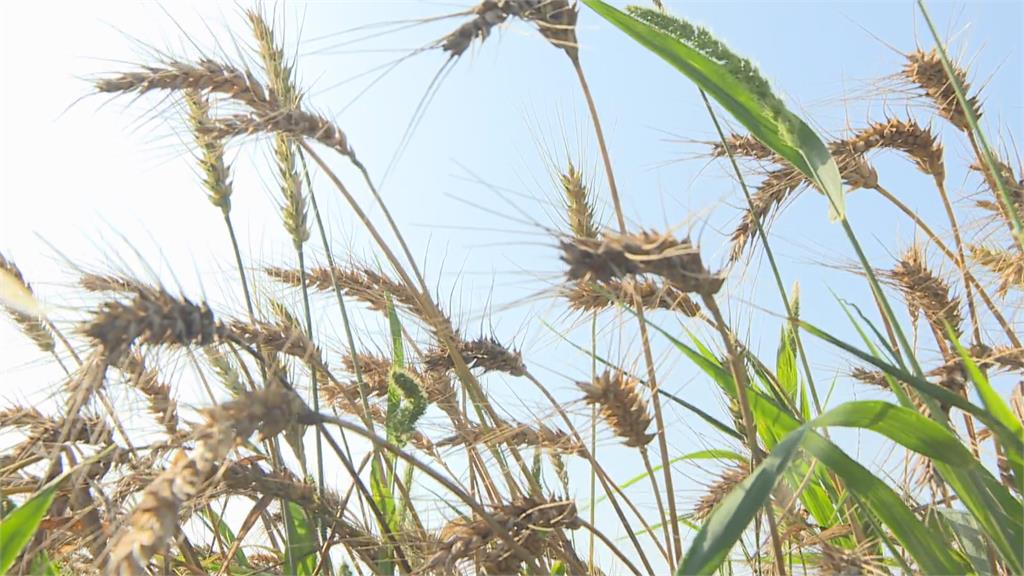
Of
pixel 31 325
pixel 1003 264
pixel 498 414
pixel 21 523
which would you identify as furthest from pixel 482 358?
pixel 31 325

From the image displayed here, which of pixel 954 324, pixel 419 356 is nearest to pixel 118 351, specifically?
pixel 419 356

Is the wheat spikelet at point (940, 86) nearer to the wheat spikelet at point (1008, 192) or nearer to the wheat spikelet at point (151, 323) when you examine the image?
the wheat spikelet at point (1008, 192)

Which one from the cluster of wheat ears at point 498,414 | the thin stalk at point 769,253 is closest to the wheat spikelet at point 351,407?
the cluster of wheat ears at point 498,414

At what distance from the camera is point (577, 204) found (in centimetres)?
228

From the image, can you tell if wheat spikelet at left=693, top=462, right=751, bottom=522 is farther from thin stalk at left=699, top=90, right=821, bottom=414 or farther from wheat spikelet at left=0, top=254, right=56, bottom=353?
wheat spikelet at left=0, top=254, right=56, bottom=353

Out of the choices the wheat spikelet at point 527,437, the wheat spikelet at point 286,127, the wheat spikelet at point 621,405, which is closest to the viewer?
the wheat spikelet at point 621,405

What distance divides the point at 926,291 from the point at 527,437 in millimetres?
1099

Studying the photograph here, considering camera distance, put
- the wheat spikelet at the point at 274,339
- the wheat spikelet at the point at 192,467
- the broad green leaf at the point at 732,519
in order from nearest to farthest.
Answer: the wheat spikelet at the point at 192,467 < the broad green leaf at the point at 732,519 < the wheat spikelet at the point at 274,339

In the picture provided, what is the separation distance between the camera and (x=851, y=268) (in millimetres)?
2160

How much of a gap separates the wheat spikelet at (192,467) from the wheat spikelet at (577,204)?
121 cm

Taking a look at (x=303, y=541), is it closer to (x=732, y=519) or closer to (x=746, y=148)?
(x=732, y=519)

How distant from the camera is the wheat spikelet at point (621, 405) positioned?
138 cm

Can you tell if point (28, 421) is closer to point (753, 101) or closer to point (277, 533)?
point (277, 533)

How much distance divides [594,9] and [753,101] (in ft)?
1.16
